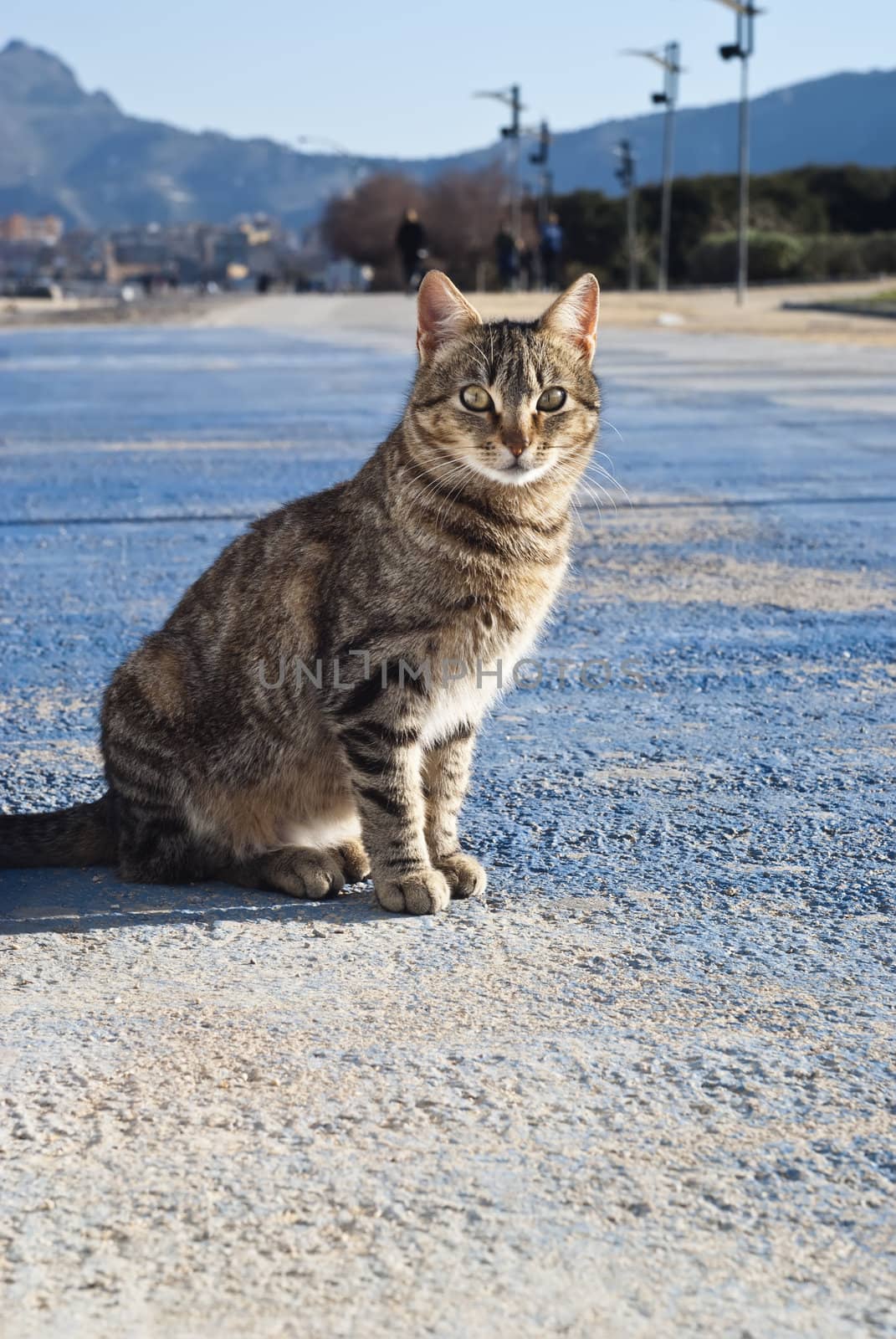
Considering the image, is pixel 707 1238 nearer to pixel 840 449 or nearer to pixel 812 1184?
pixel 812 1184

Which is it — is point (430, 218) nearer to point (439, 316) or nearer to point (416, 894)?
point (439, 316)

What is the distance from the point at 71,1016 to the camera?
9.70 feet

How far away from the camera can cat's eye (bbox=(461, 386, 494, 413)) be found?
153 inches

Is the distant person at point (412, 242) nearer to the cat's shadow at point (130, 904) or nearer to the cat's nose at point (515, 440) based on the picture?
the cat's nose at point (515, 440)

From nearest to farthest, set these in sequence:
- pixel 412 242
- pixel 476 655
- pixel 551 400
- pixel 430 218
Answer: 1. pixel 476 655
2. pixel 551 400
3. pixel 412 242
4. pixel 430 218

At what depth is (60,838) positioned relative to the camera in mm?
3818

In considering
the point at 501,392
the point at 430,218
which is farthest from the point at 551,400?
the point at 430,218

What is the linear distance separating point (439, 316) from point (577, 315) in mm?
373

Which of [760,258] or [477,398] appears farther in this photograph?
[760,258]

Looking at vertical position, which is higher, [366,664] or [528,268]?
[528,268]

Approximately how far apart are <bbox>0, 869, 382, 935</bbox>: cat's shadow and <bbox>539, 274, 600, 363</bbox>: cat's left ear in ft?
4.82

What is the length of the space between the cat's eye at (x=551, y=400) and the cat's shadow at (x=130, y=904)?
123 centimetres

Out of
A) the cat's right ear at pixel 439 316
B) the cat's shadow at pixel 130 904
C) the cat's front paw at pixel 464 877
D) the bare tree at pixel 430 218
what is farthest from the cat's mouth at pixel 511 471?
the bare tree at pixel 430 218

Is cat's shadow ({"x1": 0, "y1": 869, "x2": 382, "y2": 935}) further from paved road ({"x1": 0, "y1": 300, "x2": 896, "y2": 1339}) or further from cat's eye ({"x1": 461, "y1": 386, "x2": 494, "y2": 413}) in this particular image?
cat's eye ({"x1": 461, "y1": 386, "x2": 494, "y2": 413})
